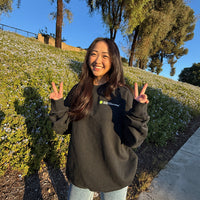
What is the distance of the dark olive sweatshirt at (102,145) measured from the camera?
1.27m

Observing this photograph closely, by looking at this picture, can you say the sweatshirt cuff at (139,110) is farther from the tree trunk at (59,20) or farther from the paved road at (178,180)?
the tree trunk at (59,20)

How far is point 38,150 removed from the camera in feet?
7.99

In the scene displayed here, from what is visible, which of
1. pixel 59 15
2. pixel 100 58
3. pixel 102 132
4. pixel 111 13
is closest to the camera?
pixel 102 132

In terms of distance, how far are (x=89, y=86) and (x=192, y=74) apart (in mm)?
42023

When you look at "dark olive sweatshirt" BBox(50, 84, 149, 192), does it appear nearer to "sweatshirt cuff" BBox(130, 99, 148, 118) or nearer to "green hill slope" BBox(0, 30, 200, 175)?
"sweatshirt cuff" BBox(130, 99, 148, 118)

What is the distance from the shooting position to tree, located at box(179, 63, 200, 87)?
34562 mm

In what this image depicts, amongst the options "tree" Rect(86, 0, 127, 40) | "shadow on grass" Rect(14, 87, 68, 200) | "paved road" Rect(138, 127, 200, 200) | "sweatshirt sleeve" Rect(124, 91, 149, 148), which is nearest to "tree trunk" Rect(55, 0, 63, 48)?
"tree" Rect(86, 0, 127, 40)

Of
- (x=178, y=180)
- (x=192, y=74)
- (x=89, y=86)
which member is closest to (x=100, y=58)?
(x=89, y=86)

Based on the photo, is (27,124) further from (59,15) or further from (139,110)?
(59,15)

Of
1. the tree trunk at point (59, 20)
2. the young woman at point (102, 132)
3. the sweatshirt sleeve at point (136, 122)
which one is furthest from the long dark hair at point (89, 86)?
the tree trunk at point (59, 20)

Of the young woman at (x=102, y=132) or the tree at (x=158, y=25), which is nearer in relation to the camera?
the young woman at (x=102, y=132)

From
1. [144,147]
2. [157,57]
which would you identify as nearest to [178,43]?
[157,57]

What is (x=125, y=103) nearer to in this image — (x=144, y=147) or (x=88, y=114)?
(x=88, y=114)

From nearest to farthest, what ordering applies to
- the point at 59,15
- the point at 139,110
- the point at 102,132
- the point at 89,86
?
the point at 139,110 → the point at 102,132 → the point at 89,86 → the point at 59,15
